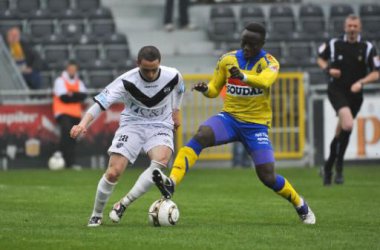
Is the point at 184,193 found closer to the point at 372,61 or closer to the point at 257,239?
the point at 372,61

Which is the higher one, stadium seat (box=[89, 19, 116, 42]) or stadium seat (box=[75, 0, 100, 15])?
stadium seat (box=[75, 0, 100, 15])

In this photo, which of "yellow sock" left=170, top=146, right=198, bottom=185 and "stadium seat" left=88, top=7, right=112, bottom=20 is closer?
"yellow sock" left=170, top=146, right=198, bottom=185

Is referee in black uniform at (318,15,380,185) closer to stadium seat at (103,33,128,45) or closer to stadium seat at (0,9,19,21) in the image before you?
stadium seat at (103,33,128,45)

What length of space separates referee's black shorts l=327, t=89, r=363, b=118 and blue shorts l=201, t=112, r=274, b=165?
5496mm

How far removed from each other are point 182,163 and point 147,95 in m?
0.79

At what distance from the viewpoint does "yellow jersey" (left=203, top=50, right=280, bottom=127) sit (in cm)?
1180

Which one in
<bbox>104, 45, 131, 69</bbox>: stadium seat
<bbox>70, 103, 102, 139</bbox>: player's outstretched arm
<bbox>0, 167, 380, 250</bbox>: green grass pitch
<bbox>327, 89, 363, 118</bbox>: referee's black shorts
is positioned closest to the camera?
<bbox>0, 167, 380, 250</bbox>: green grass pitch

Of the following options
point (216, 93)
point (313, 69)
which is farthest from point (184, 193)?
point (313, 69)

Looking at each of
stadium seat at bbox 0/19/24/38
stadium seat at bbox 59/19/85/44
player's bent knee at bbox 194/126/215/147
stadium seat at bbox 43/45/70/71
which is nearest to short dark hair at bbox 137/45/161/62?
player's bent knee at bbox 194/126/215/147

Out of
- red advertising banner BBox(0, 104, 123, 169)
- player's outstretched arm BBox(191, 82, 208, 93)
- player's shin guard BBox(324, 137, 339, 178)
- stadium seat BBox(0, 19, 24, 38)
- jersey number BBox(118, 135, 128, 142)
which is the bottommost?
red advertising banner BBox(0, 104, 123, 169)

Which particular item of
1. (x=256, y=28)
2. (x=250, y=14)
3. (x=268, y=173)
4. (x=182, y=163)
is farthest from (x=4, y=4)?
(x=268, y=173)

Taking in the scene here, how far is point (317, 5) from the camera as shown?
2897cm

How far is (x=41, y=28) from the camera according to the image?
88.3ft

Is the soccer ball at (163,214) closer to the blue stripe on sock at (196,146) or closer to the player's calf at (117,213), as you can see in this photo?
the player's calf at (117,213)
